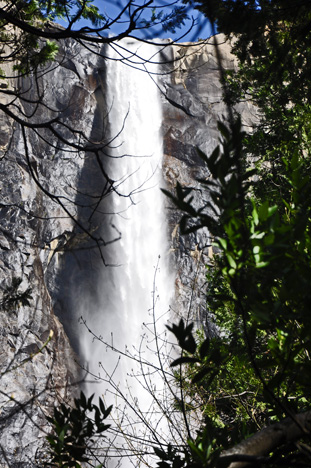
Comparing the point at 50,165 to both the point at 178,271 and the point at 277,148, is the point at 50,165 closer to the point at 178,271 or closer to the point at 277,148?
the point at 178,271

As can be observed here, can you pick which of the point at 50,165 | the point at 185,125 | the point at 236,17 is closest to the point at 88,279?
the point at 50,165

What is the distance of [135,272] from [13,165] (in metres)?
6.14

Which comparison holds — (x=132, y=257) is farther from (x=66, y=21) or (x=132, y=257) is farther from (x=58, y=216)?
(x=66, y=21)

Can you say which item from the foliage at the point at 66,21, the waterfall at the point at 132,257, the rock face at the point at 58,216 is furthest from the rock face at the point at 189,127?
the foliage at the point at 66,21

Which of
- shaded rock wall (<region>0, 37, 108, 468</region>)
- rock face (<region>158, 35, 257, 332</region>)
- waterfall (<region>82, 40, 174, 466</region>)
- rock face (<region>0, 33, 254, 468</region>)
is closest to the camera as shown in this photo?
shaded rock wall (<region>0, 37, 108, 468</region>)

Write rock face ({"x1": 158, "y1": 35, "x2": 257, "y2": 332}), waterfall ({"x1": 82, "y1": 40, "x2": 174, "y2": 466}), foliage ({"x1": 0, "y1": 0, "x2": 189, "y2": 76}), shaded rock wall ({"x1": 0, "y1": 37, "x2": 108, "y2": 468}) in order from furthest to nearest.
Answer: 1. rock face ({"x1": 158, "y1": 35, "x2": 257, "y2": 332})
2. waterfall ({"x1": 82, "y1": 40, "x2": 174, "y2": 466})
3. shaded rock wall ({"x1": 0, "y1": 37, "x2": 108, "y2": 468})
4. foliage ({"x1": 0, "y1": 0, "x2": 189, "y2": 76})

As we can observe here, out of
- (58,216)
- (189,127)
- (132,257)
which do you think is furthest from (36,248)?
(189,127)

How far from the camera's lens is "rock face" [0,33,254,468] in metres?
12.6

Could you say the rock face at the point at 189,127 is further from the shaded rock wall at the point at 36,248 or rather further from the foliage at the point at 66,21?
the foliage at the point at 66,21

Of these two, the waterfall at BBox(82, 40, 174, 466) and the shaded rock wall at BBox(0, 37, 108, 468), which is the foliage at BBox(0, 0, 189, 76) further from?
the waterfall at BBox(82, 40, 174, 466)

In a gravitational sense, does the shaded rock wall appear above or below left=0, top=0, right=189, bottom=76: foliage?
above

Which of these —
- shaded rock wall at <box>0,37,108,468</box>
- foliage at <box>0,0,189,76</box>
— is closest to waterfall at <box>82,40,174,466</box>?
shaded rock wall at <box>0,37,108,468</box>

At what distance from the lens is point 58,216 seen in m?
14.5

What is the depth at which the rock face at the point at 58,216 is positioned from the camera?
41.4 feet
